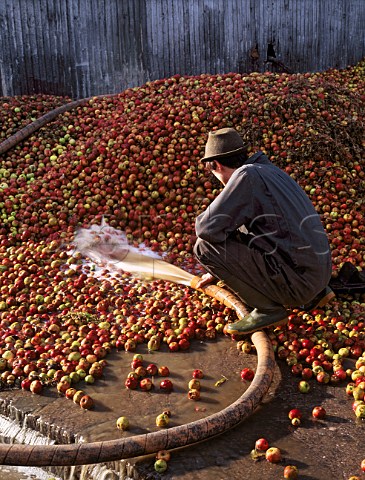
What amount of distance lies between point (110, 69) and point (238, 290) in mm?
8340

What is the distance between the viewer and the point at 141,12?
35.0ft

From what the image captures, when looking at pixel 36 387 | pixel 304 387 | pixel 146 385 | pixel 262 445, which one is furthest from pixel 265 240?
pixel 36 387

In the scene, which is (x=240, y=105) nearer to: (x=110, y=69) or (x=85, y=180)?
(x=85, y=180)

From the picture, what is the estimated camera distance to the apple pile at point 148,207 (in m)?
3.92

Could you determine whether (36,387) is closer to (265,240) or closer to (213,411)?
(213,411)

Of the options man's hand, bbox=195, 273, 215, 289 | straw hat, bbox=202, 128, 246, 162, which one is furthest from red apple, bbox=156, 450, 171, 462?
straw hat, bbox=202, 128, 246, 162

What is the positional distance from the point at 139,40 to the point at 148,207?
637 cm

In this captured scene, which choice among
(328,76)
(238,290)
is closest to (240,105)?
(238,290)

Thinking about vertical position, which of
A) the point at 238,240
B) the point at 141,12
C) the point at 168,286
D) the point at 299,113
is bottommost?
the point at 168,286

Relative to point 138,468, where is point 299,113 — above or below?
above

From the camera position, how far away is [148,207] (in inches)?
233

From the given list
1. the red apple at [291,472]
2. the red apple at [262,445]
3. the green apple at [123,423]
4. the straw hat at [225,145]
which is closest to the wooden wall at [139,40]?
the straw hat at [225,145]

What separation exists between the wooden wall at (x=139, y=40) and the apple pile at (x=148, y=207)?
234cm

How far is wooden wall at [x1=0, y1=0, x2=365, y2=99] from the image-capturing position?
33.2 feet
